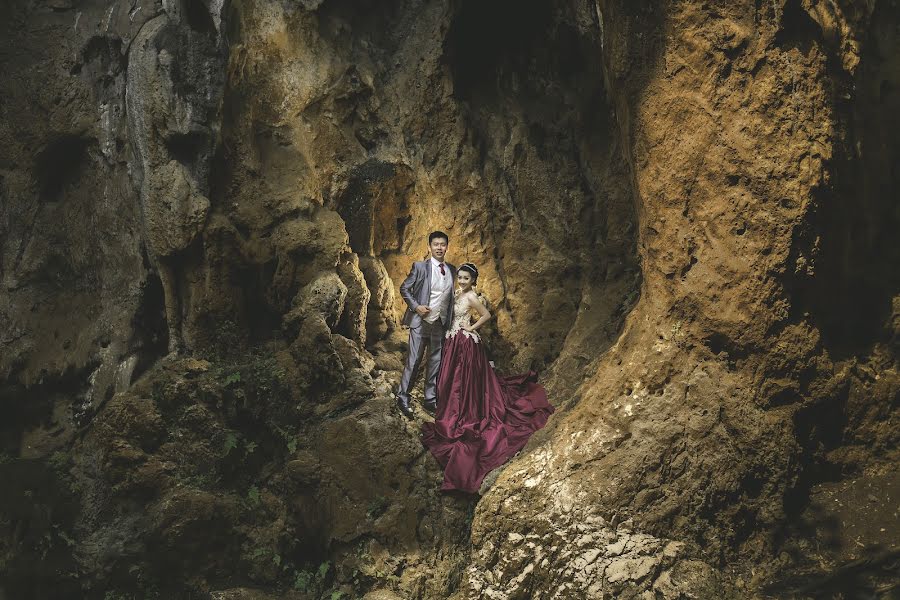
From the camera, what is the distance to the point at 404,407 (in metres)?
7.58

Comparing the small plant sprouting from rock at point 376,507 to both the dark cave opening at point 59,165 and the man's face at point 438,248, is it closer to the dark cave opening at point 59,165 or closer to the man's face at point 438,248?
the man's face at point 438,248

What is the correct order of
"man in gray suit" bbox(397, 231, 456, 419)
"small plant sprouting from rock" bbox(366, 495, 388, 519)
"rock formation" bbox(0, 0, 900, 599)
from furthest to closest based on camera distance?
"man in gray suit" bbox(397, 231, 456, 419)
"small plant sprouting from rock" bbox(366, 495, 388, 519)
"rock formation" bbox(0, 0, 900, 599)

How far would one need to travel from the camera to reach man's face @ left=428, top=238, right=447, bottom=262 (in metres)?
7.95

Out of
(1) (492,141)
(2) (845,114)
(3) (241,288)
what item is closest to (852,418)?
(2) (845,114)

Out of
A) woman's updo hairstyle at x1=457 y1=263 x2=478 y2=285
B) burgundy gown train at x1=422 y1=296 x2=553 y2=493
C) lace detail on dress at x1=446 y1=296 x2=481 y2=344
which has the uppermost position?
woman's updo hairstyle at x1=457 y1=263 x2=478 y2=285

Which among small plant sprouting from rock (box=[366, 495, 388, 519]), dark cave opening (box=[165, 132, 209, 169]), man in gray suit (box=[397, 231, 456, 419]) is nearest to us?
small plant sprouting from rock (box=[366, 495, 388, 519])

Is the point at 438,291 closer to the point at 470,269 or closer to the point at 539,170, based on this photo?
the point at 470,269

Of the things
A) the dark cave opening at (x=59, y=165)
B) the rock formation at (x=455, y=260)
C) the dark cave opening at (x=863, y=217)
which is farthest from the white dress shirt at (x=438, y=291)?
the dark cave opening at (x=59, y=165)

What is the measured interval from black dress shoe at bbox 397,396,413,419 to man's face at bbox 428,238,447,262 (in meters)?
1.51

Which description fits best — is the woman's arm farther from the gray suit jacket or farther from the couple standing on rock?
the gray suit jacket

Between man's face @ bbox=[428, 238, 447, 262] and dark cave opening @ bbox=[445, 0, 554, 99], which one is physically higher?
dark cave opening @ bbox=[445, 0, 554, 99]

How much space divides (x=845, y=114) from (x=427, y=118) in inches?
179

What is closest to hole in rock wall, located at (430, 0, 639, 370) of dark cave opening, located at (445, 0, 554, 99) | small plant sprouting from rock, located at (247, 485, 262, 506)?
dark cave opening, located at (445, 0, 554, 99)

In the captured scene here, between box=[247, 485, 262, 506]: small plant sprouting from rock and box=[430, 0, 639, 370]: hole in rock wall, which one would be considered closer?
box=[247, 485, 262, 506]: small plant sprouting from rock
